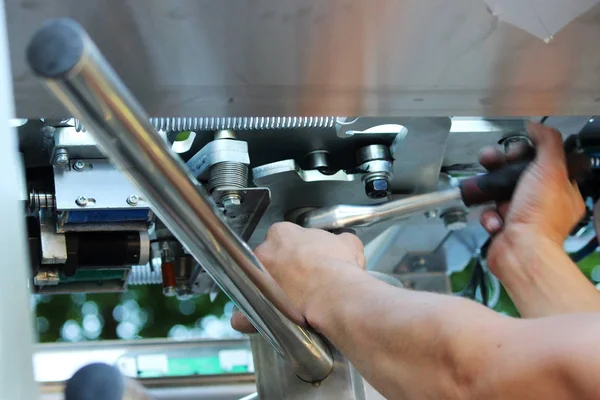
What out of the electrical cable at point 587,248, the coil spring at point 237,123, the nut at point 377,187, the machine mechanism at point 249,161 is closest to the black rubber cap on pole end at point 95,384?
the machine mechanism at point 249,161

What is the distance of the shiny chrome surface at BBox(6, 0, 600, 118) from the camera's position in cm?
59

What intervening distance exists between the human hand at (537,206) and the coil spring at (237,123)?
26 centimetres

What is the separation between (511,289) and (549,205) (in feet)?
0.58

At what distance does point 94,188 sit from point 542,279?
2.20ft

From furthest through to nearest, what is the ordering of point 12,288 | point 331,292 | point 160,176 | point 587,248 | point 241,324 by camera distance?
point 587,248 < point 241,324 < point 331,292 < point 160,176 < point 12,288

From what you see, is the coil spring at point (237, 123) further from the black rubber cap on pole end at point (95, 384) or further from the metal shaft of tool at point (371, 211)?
the black rubber cap on pole end at point (95, 384)

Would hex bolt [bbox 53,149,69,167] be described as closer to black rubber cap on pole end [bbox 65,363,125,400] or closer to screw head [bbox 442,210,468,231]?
black rubber cap on pole end [bbox 65,363,125,400]

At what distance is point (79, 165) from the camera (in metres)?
0.82

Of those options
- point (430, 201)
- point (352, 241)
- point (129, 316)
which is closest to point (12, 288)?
point (352, 241)

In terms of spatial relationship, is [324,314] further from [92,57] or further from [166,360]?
[166,360]

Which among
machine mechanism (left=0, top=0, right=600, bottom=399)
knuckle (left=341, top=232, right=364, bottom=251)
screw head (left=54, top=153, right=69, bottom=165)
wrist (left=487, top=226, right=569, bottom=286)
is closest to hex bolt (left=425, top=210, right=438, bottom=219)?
machine mechanism (left=0, top=0, right=600, bottom=399)

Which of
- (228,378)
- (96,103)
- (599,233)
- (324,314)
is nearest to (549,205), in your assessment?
(599,233)

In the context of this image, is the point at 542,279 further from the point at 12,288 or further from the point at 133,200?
the point at 12,288

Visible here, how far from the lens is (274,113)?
73 cm
